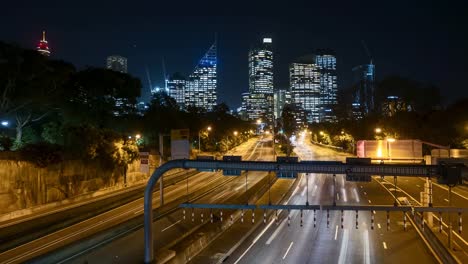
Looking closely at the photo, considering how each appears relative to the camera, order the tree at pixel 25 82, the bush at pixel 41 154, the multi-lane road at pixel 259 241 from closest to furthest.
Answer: the multi-lane road at pixel 259 241 < the bush at pixel 41 154 < the tree at pixel 25 82

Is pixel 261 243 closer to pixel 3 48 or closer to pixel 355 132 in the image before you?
pixel 3 48

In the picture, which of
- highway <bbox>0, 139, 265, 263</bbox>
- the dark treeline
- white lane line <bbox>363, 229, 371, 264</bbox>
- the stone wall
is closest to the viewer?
white lane line <bbox>363, 229, 371, 264</bbox>

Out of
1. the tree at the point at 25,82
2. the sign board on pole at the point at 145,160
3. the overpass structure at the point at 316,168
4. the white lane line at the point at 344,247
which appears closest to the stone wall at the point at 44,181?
the tree at the point at 25,82

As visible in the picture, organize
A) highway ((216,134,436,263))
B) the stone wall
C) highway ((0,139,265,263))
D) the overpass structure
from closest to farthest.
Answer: the overpass structure → highway ((0,139,265,263)) → highway ((216,134,436,263)) → the stone wall

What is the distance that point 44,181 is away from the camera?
40.5 m


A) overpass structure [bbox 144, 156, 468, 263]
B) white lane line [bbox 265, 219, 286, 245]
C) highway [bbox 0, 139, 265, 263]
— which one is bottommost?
white lane line [bbox 265, 219, 286, 245]

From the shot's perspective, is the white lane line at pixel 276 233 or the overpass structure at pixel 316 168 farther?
the white lane line at pixel 276 233

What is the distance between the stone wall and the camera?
35.8 m

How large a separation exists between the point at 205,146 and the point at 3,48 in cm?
6881

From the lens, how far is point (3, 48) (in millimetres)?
38312

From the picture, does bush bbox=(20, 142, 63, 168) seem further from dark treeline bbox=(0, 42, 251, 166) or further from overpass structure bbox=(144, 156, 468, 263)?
overpass structure bbox=(144, 156, 468, 263)

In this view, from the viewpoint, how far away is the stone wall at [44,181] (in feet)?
117

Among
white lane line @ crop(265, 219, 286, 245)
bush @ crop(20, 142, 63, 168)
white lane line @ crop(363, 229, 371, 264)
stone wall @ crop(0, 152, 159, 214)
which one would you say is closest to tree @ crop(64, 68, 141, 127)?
stone wall @ crop(0, 152, 159, 214)

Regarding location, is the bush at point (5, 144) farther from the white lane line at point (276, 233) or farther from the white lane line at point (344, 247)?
the white lane line at point (344, 247)
